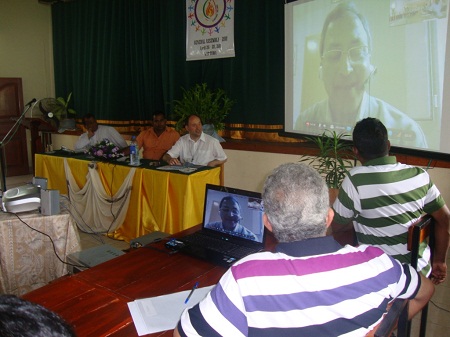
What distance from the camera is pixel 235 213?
170 centimetres

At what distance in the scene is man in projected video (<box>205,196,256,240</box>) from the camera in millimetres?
1676

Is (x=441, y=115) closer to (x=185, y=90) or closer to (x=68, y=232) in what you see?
(x=68, y=232)

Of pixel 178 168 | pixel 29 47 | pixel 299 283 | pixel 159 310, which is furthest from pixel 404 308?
pixel 29 47

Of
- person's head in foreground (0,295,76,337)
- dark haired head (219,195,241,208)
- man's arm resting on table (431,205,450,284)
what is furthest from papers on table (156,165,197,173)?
person's head in foreground (0,295,76,337)

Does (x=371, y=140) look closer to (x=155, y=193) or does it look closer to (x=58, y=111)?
(x=155, y=193)

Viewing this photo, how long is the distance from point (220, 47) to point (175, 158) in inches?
73.0

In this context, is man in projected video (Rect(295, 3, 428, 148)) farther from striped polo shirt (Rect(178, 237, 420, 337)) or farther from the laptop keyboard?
striped polo shirt (Rect(178, 237, 420, 337))

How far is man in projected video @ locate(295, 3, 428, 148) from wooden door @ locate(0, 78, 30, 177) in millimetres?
5380

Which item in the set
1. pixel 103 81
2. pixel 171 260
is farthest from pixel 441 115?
pixel 103 81

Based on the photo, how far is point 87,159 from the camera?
13.3 feet

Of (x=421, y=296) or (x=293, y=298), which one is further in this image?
(x=421, y=296)

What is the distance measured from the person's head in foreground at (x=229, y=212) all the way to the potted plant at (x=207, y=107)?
9.59ft

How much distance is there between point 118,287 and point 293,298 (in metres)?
0.69

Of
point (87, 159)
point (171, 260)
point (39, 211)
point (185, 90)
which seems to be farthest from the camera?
point (185, 90)
